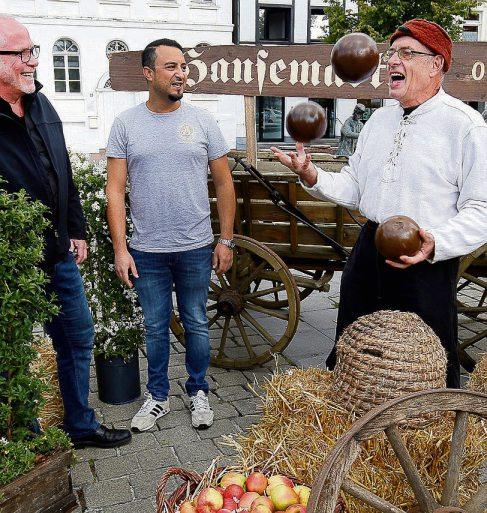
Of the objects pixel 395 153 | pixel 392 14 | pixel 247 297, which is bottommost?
pixel 247 297

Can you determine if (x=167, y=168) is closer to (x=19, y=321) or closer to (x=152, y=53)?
(x=152, y=53)

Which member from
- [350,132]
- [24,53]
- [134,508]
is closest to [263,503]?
[134,508]

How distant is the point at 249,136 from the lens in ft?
15.1

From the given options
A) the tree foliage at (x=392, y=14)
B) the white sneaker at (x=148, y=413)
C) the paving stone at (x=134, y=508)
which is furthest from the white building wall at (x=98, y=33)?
the paving stone at (x=134, y=508)

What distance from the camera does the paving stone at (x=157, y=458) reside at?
3.25 metres

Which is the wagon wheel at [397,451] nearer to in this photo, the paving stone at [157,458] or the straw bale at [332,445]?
the straw bale at [332,445]

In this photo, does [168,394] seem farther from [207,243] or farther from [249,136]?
[249,136]

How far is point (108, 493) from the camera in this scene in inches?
119

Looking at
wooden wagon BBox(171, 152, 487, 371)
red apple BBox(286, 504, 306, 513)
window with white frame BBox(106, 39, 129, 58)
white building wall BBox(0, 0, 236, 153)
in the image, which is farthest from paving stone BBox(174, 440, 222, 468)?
window with white frame BBox(106, 39, 129, 58)

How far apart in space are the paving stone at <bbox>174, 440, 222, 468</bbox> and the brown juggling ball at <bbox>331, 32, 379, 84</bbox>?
7.03 feet

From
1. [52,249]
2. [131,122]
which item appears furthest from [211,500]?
[131,122]

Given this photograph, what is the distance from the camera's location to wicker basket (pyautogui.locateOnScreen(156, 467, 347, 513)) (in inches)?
84.4

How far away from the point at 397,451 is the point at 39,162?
200 centimetres

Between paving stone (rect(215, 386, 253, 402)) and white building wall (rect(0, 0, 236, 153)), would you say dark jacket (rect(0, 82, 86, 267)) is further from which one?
white building wall (rect(0, 0, 236, 153))
